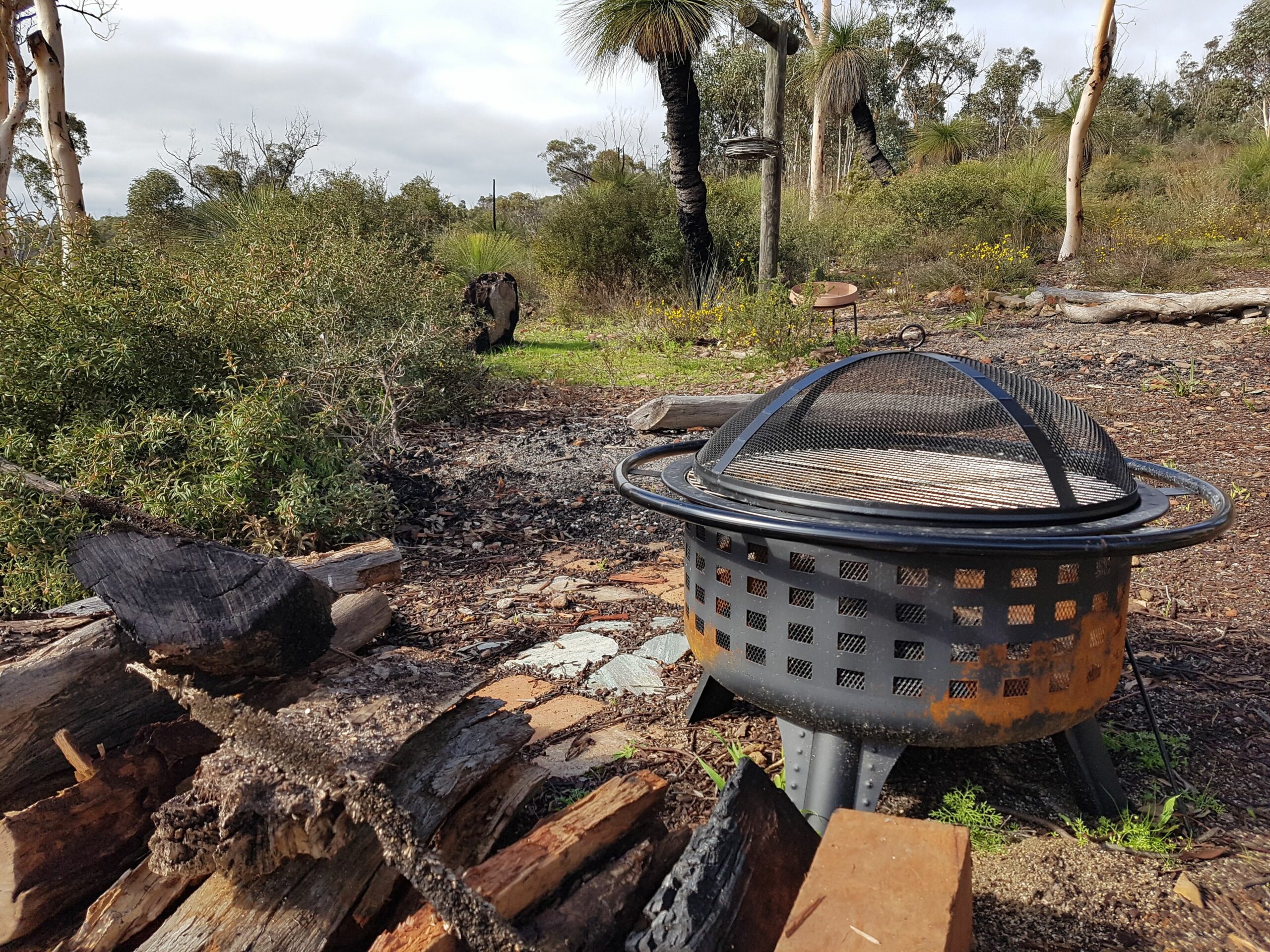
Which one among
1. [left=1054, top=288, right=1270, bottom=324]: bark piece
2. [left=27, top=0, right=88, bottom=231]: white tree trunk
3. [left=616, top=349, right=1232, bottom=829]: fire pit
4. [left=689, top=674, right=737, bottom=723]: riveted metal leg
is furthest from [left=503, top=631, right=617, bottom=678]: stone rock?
[left=27, top=0, right=88, bottom=231]: white tree trunk

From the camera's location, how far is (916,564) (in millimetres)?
1585

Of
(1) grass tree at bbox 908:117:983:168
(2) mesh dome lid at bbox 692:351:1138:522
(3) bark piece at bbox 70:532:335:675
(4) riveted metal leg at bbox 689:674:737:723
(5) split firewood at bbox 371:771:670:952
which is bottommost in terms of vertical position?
(4) riveted metal leg at bbox 689:674:737:723

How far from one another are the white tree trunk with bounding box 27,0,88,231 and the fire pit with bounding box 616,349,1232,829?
9.96 m

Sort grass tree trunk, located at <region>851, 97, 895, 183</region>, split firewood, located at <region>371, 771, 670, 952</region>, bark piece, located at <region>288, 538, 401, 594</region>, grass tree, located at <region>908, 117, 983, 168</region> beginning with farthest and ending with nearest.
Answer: grass tree trunk, located at <region>851, 97, 895, 183</region>, grass tree, located at <region>908, 117, 983, 168</region>, bark piece, located at <region>288, 538, 401, 594</region>, split firewood, located at <region>371, 771, 670, 952</region>

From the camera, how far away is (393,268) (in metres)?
7.09

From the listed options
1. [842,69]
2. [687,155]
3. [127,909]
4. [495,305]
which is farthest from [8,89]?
[842,69]

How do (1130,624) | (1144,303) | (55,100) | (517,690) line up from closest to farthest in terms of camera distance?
(517,690)
(1130,624)
(1144,303)
(55,100)

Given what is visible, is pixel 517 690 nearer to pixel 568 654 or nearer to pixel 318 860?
pixel 568 654

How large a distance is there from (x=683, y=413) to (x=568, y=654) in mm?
3385

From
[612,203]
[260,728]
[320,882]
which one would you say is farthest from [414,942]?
[612,203]

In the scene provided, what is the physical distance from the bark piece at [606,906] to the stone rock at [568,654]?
3.77 feet

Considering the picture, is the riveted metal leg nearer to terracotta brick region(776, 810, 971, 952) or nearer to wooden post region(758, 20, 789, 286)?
terracotta brick region(776, 810, 971, 952)

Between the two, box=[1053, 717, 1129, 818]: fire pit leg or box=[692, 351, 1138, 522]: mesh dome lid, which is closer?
box=[692, 351, 1138, 522]: mesh dome lid

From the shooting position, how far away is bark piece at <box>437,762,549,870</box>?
162 centimetres
